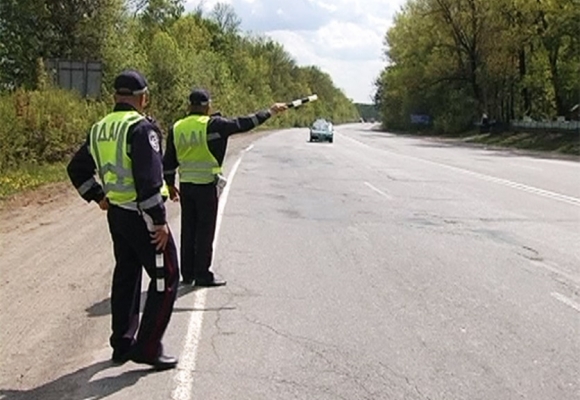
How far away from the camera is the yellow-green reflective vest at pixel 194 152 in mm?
7543

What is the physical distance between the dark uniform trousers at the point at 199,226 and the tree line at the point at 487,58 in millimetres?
41902

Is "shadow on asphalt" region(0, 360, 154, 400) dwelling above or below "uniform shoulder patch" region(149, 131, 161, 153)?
below

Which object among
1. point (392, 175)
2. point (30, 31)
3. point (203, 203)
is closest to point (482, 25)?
point (30, 31)

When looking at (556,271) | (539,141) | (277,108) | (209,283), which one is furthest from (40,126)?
(539,141)

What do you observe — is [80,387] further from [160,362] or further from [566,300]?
[566,300]

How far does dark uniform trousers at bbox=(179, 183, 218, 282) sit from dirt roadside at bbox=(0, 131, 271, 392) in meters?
0.83

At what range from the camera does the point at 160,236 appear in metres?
5.13

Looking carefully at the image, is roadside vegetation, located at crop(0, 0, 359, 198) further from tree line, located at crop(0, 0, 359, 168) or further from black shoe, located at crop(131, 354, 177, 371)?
black shoe, located at crop(131, 354, 177, 371)

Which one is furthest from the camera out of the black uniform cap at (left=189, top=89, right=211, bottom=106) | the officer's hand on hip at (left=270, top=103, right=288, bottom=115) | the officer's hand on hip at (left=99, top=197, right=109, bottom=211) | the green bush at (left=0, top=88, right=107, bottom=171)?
the green bush at (left=0, top=88, right=107, bottom=171)

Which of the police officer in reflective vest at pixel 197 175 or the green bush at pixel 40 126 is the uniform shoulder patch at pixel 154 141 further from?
the green bush at pixel 40 126

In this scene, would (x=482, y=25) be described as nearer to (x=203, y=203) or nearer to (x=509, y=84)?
(x=509, y=84)

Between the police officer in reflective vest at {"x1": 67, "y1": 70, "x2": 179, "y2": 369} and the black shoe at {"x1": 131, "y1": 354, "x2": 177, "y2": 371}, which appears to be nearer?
the police officer in reflective vest at {"x1": 67, "y1": 70, "x2": 179, "y2": 369}

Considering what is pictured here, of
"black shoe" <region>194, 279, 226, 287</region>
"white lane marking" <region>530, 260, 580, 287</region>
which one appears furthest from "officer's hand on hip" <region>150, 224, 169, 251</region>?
"white lane marking" <region>530, 260, 580, 287</region>

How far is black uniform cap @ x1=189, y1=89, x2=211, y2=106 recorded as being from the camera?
7461 millimetres
